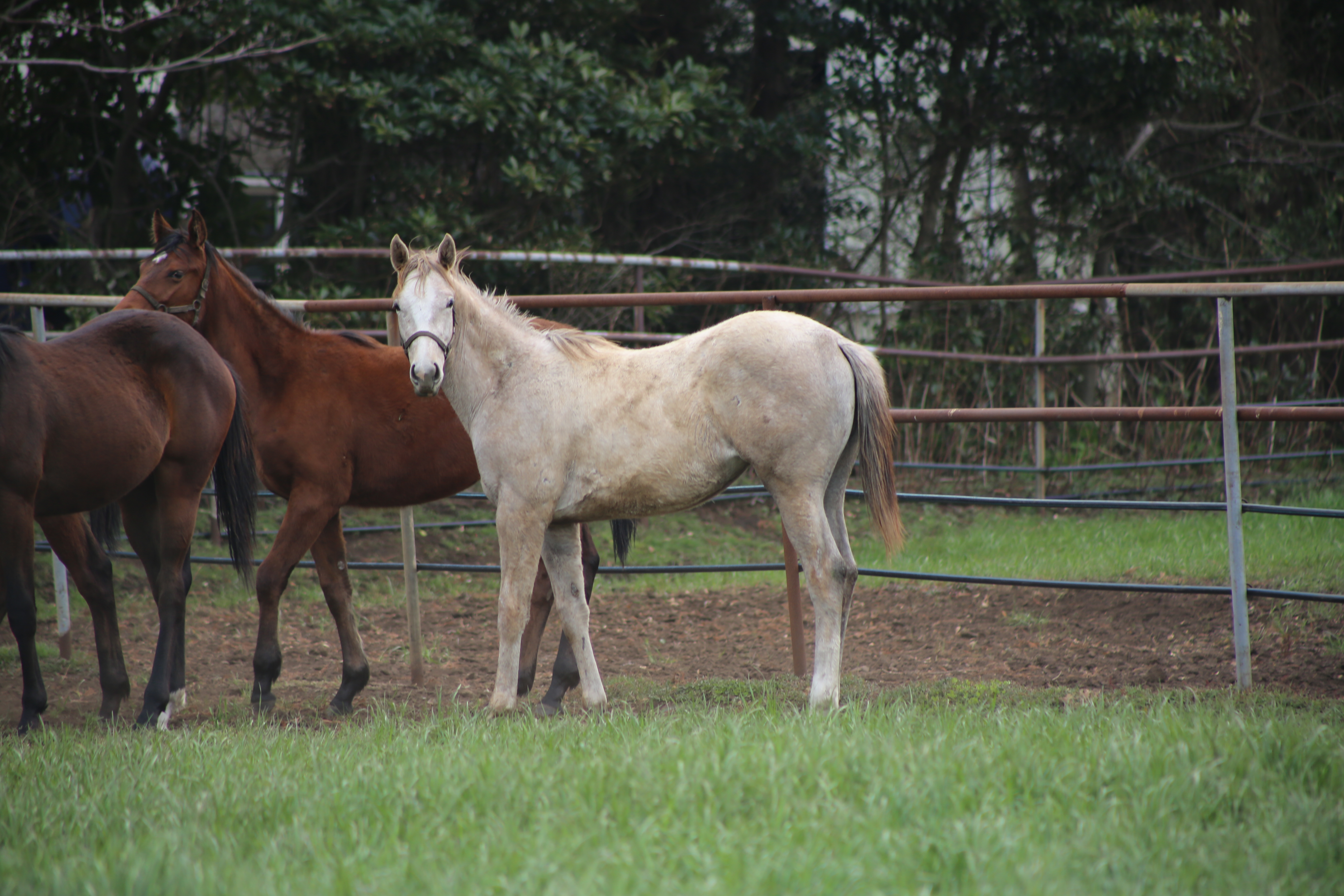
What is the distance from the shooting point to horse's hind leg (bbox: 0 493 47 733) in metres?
3.79

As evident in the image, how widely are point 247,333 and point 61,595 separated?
1.95 meters

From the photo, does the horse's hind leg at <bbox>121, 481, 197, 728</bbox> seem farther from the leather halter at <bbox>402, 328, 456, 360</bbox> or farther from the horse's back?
the leather halter at <bbox>402, 328, 456, 360</bbox>

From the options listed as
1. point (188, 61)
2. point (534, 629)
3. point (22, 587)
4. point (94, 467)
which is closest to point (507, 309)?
point (534, 629)

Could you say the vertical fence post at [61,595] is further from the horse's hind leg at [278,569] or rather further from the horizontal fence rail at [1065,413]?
the horse's hind leg at [278,569]

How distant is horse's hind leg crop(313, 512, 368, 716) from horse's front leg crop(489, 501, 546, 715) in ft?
3.18

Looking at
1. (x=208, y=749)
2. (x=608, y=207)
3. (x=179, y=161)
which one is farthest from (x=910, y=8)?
(x=208, y=749)

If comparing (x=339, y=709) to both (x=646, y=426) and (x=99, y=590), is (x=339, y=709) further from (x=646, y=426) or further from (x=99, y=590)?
(x=646, y=426)

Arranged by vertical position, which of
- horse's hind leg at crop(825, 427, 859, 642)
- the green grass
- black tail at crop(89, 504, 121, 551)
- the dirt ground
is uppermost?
horse's hind leg at crop(825, 427, 859, 642)

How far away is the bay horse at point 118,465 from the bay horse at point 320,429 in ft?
0.62

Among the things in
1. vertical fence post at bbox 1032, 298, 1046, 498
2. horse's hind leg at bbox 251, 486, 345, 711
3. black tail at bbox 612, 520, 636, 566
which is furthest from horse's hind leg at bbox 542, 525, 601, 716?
vertical fence post at bbox 1032, 298, 1046, 498

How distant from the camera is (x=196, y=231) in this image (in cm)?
457

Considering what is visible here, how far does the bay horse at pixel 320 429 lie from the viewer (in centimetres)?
438

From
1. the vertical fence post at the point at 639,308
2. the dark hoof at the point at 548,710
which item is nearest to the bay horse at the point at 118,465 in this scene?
the dark hoof at the point at 548,710

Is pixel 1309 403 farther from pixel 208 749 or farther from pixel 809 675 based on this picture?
pixel 208 749
